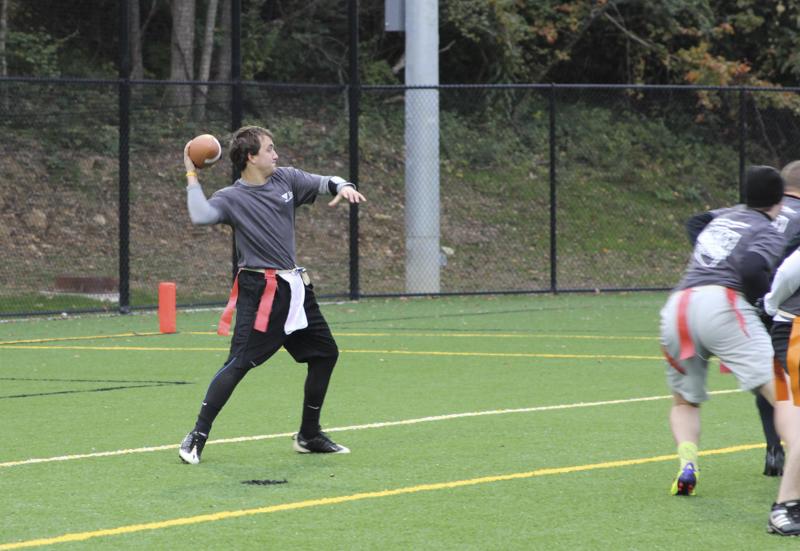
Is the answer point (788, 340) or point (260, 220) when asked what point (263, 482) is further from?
point (788, 340)

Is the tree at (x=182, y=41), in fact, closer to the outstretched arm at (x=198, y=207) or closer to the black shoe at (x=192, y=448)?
the outstretched arm at (x=198, y=207)

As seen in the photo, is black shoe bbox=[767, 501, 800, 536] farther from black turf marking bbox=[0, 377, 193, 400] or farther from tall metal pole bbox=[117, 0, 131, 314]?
tall metal pole bbox=[117, 0, 131, 314]

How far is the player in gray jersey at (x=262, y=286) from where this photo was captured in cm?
878

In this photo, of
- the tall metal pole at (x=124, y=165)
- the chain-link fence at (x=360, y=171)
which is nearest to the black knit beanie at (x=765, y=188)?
the chain-link fence at (x=360, y=171)

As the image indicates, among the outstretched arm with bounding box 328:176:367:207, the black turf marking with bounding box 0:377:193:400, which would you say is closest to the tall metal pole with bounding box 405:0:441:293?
the black turf marking with bounding box 0:377:193:400

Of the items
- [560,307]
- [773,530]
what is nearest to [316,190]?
[773,530]

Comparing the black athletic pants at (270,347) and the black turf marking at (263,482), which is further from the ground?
the black athletic pants at (270,347)

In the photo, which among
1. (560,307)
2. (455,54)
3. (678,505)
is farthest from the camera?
(455,54)

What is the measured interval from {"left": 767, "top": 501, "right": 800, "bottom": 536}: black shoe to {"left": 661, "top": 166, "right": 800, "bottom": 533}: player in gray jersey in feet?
2.10

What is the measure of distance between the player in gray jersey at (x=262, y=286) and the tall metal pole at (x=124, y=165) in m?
10.2

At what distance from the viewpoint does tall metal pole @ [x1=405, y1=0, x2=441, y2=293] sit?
70.3ft

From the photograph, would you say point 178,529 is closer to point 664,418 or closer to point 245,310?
point 245,310

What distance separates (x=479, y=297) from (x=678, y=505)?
14372 mm

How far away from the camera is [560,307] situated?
1991 centimetres
